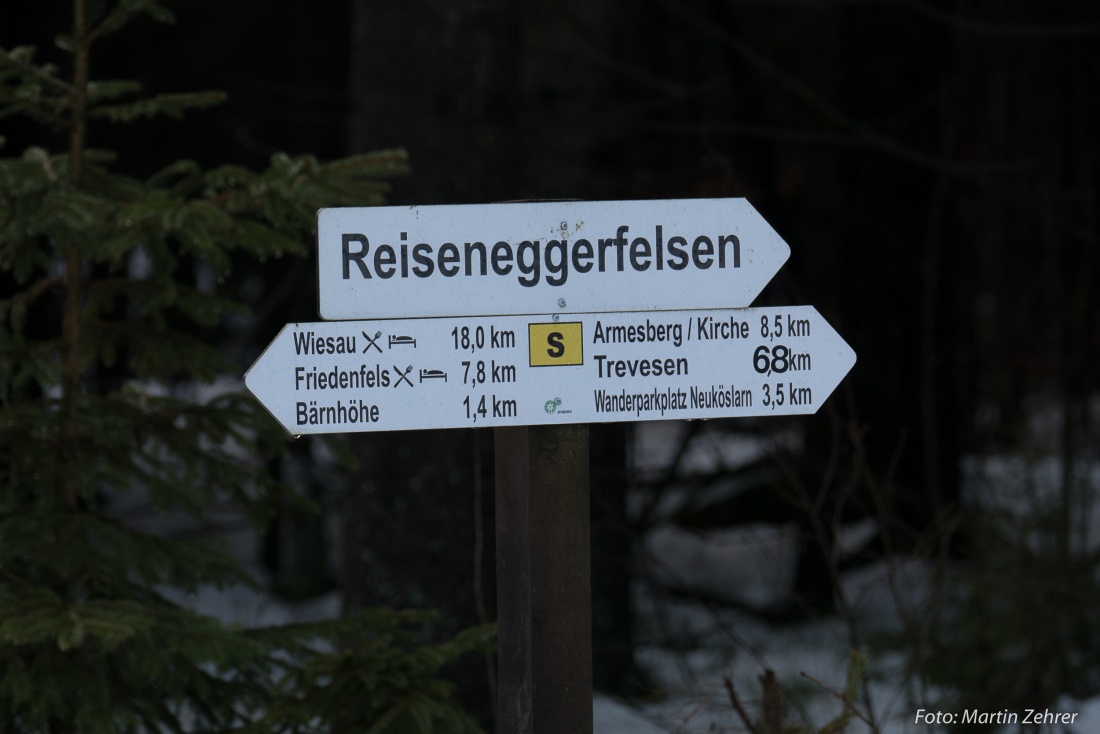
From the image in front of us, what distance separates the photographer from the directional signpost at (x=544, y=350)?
2.04 metres

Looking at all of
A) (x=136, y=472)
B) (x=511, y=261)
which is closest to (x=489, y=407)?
(x=511, y=261)

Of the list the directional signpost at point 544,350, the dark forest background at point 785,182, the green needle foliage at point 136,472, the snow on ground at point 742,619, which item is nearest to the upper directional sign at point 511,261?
the directional signpost at point 544,350

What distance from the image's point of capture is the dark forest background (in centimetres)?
423

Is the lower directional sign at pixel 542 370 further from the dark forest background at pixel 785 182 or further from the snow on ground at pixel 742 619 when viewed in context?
the dark forest background at pixel 785 182

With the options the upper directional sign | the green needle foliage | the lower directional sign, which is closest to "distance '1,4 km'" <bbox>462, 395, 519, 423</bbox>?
the lower directional sign

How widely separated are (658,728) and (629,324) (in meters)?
3.01

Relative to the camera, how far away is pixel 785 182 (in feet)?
31.8

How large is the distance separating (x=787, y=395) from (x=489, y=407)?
22.0 inches

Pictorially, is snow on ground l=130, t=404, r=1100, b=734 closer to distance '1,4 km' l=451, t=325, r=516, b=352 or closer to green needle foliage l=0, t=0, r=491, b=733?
green needle foliage l=0, t=0, r=491, b=733

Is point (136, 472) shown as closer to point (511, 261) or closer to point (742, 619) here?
point (511, 261)

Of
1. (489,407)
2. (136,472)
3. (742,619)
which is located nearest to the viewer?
(489,407)

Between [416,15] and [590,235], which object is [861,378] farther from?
[590,235]

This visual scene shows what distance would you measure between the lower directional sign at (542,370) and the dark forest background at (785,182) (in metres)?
1.46

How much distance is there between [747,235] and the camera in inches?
84.2
